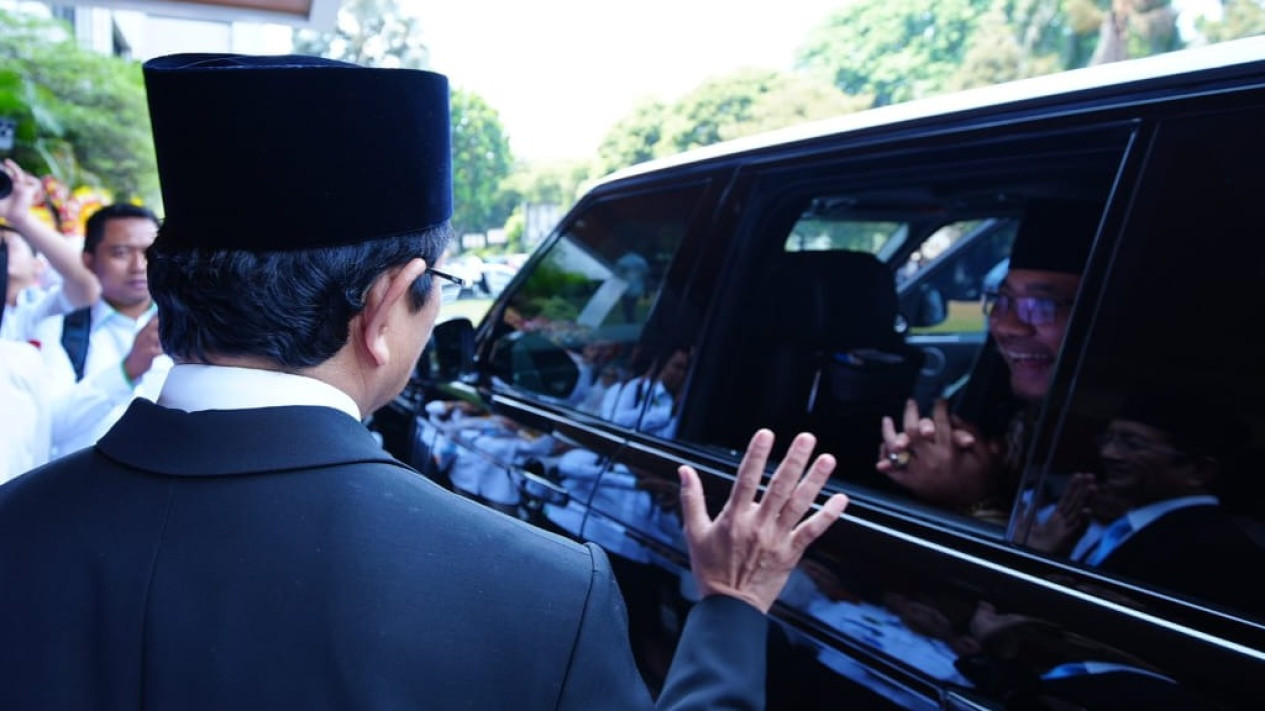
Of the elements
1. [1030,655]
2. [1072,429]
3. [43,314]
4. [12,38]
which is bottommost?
[43,314]

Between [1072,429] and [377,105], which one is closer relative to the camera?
[377,105]

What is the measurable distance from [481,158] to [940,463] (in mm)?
8872

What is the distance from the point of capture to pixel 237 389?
0.86 meters

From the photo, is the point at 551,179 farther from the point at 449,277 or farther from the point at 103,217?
the point at 449,277

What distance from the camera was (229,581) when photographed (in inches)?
30.0

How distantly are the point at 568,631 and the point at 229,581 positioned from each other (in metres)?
0.30

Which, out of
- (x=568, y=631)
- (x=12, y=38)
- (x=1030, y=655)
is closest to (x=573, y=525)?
(x=1030, y=655)

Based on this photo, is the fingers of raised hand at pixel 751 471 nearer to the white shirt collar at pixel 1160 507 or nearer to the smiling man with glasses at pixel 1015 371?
the white shirt collar at pixel 1160 507

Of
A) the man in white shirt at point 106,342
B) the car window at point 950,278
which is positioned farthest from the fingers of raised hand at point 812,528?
the car window at point 950,278

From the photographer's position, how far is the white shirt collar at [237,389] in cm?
86

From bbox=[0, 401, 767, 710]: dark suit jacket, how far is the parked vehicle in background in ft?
2.18

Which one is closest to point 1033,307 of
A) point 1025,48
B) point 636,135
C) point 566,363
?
point 566,363

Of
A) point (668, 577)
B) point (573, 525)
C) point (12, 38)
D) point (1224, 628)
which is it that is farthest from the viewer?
point (12, 38)

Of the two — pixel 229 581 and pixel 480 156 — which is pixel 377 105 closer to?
pixel 229 581
